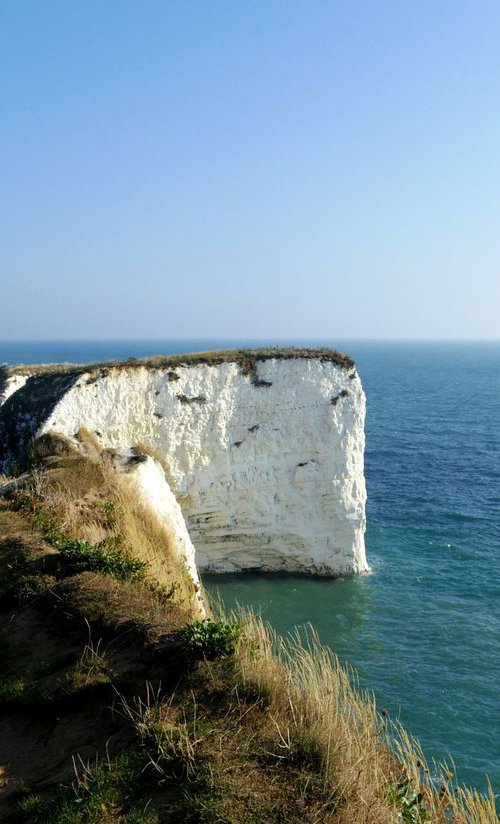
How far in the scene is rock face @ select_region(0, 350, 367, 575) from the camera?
28.0 metres

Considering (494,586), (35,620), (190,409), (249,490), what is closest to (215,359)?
(190,409)

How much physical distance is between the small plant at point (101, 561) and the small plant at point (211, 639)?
8.13ft

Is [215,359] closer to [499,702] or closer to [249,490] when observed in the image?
[249,490]

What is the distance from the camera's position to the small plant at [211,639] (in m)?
7.08

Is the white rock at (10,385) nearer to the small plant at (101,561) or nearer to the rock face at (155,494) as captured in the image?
the rock face at (155,494)

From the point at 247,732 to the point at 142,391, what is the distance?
71.2ft

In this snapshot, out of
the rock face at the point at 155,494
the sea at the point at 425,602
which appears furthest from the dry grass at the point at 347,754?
the rock face at the point at 155,494

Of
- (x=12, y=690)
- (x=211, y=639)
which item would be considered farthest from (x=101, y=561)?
(x=211, y=639)

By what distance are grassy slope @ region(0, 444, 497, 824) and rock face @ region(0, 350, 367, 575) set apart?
61.4 feet

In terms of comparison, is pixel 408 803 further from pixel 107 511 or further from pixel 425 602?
pixel 425 602

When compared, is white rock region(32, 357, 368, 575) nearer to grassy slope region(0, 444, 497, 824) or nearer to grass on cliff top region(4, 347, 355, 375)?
grass on cliff top region(4, 347, 355, 375)

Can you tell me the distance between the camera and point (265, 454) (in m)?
29.7

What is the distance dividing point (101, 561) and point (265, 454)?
20.3m

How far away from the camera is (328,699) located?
6305 millimetres
